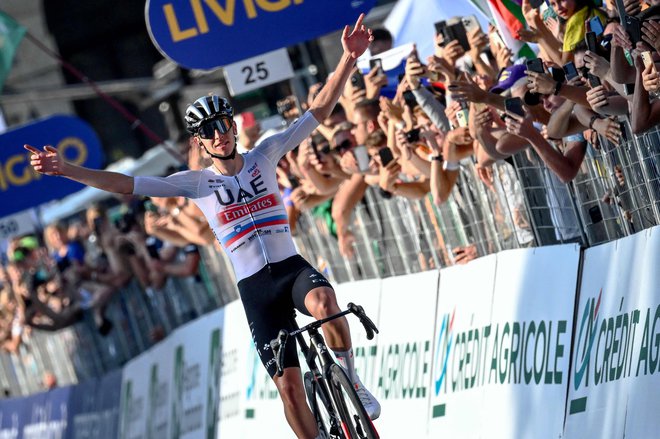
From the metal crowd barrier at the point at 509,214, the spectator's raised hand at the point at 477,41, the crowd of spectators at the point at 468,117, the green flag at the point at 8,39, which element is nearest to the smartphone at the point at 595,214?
the metal crowd barrier at the point at 509,214

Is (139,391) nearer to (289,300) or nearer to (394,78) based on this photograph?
(394,78)

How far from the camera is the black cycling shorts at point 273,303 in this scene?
9352 millimetres

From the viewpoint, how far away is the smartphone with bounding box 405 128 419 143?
36.6 feet

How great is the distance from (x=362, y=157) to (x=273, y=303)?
2.85 m

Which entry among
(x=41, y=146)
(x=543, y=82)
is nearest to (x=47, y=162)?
(x=543, y=82)

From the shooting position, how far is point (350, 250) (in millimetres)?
13289

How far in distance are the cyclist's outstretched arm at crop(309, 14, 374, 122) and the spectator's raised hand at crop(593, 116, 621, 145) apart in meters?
1.55

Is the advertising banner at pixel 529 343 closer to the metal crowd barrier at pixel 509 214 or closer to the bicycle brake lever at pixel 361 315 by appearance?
the metal crowd barrier at pixel 509 214

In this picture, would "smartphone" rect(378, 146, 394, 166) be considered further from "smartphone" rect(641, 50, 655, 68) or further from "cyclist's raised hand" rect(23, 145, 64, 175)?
"smartphone" rect(641, 50, 655, 68)

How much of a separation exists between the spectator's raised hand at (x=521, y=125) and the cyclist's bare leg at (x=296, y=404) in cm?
203

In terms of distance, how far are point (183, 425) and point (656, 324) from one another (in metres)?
9.58

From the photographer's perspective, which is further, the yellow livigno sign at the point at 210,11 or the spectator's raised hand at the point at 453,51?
the yellow livigno sign at the point at 210,11

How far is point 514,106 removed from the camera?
921cm

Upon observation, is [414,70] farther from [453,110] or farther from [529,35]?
[529,35]
